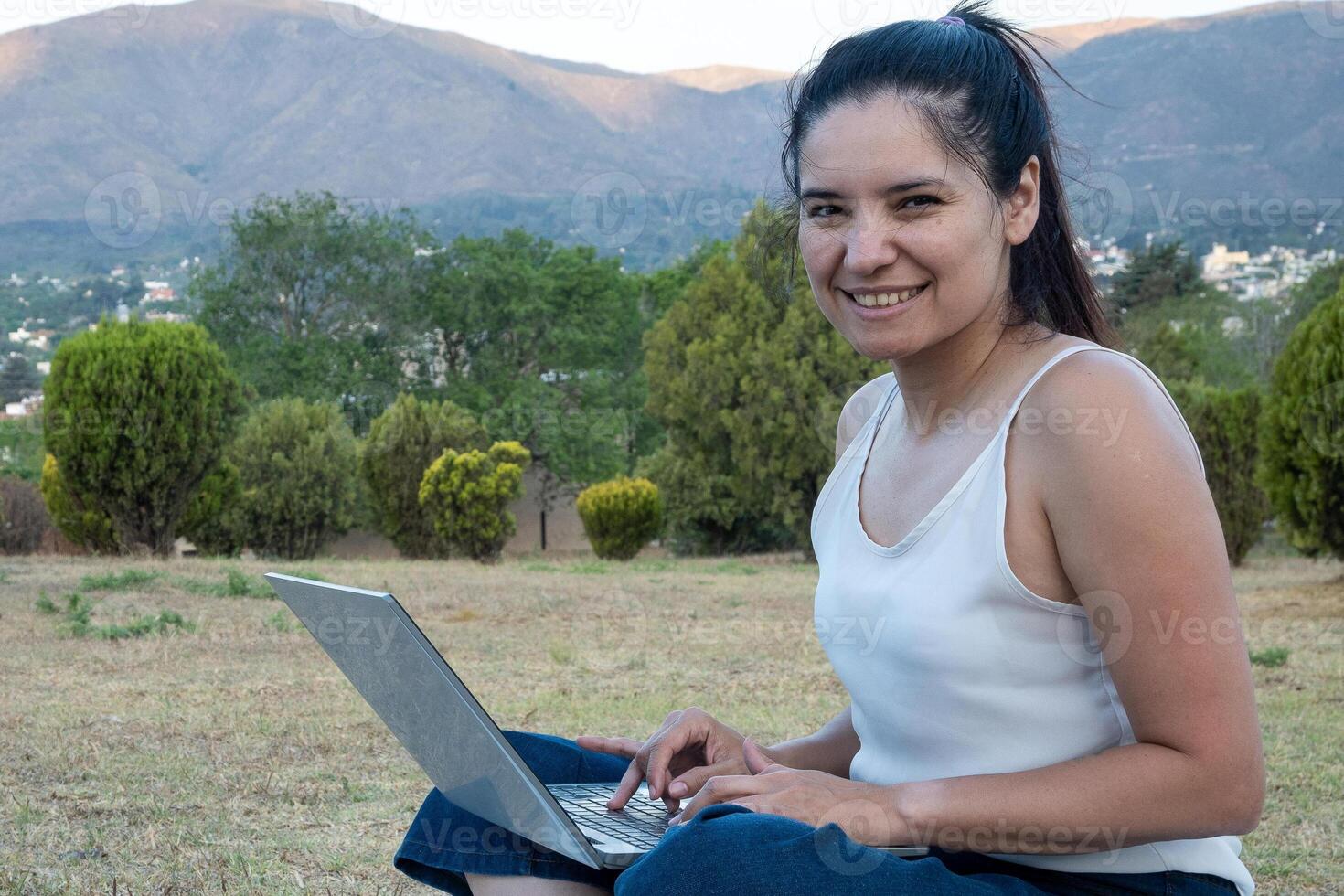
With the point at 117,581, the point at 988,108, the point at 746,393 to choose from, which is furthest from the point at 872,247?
the point at 746,393

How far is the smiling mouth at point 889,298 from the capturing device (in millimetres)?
1570

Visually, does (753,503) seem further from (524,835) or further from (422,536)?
(524,835)

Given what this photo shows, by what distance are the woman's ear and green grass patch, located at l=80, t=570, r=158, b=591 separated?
28.6 feet

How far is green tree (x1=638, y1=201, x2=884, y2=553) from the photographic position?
16469 millimetres

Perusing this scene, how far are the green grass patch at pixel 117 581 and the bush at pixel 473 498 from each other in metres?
6.85

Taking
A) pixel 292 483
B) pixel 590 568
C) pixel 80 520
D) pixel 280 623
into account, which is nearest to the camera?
pixel 280 623

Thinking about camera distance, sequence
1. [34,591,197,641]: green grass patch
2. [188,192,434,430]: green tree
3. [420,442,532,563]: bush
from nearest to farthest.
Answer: [34,591,197,641]: green grass patch
[420,442,532,563]: bush
[188,192,434,430]: green tree

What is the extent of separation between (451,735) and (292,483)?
54.8 ft

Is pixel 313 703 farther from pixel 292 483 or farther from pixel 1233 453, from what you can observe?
pixel 292 483

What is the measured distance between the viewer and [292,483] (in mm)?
17516

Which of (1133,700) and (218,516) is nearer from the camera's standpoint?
(1133,700)

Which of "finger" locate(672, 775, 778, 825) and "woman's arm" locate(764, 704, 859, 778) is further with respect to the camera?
"woman's arm" locate(764, 704, 859, 778)

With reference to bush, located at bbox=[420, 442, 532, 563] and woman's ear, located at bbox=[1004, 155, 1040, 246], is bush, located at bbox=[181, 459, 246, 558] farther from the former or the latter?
woman's ear, located at bbox=[1004, 155, 1040, 246]

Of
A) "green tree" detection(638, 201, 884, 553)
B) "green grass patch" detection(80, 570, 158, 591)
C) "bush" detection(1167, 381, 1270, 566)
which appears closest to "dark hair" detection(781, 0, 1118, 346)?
"green grass patch" detection(80, 570, 158, 591)
